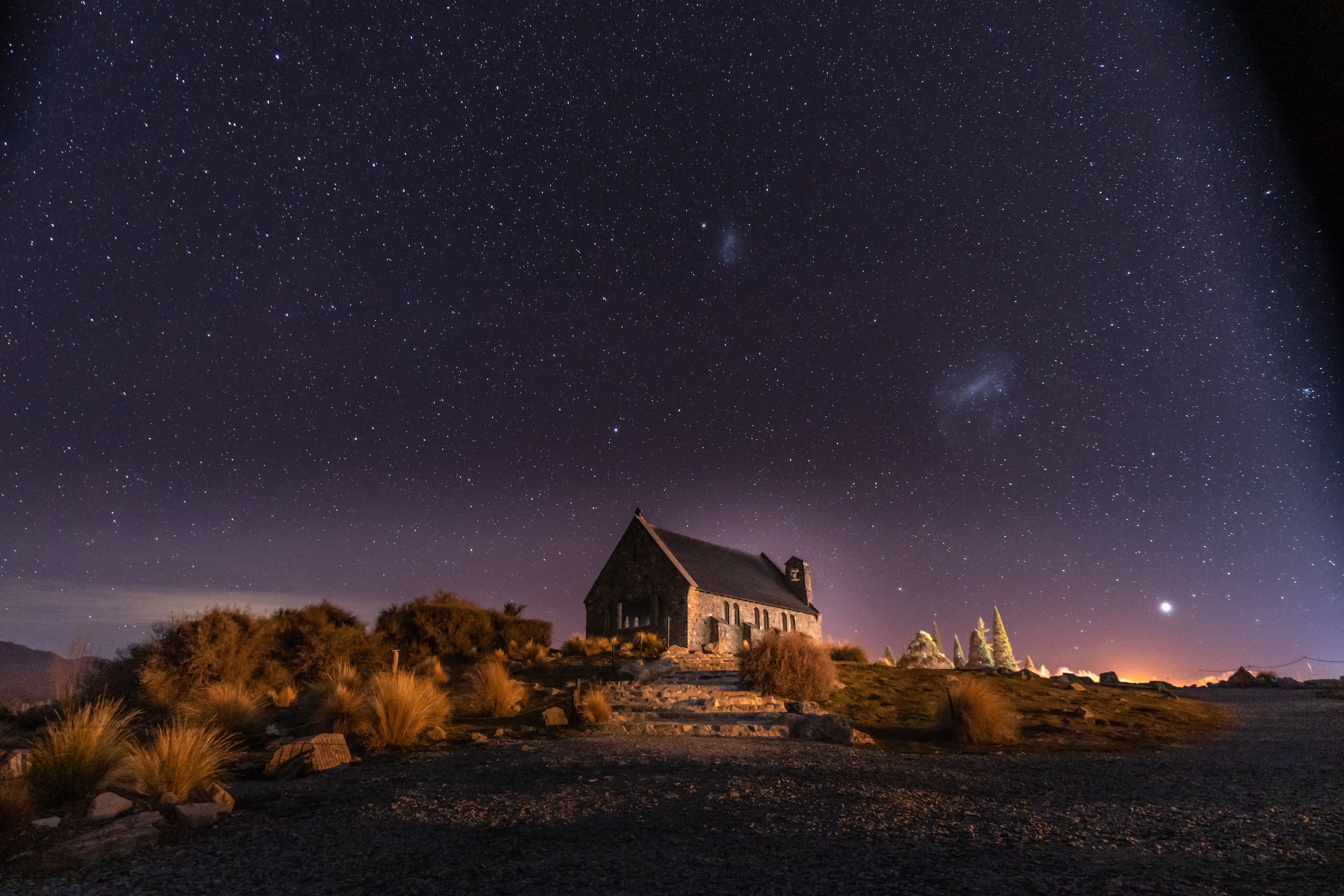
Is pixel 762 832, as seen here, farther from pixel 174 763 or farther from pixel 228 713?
pixel 228 713

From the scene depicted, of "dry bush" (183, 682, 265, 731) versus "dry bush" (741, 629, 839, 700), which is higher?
"dry bush" (741, 629, 839, 700)

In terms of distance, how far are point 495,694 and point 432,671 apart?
577cm

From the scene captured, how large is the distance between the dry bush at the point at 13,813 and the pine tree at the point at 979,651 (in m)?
57.9

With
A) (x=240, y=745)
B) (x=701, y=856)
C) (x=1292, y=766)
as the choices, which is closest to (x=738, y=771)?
(x=701, y=856)

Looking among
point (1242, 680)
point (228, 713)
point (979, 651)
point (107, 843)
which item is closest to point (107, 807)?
point (107, 843)

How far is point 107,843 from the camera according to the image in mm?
4438

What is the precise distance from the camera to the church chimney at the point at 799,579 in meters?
41.1

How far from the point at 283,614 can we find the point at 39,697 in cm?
653

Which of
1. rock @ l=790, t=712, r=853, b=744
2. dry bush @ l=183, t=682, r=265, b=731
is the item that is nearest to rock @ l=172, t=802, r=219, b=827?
dry bush @ l=183, t=682, r=265, b=731

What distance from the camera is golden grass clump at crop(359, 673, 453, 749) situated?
9.62 metres

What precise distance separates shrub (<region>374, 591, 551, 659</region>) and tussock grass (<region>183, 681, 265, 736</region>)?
10.7 meters

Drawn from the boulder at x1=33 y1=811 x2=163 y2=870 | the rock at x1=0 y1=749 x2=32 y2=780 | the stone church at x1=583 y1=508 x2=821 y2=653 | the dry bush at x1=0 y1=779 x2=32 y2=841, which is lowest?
the boulder at x1=33 y1=811 x2=163 y2=870

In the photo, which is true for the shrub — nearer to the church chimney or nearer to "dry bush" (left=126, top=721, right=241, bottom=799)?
"dry bush" (left=126, top=721, right=241, bottom=799)

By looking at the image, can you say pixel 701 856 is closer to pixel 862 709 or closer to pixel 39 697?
pixel 862 709
